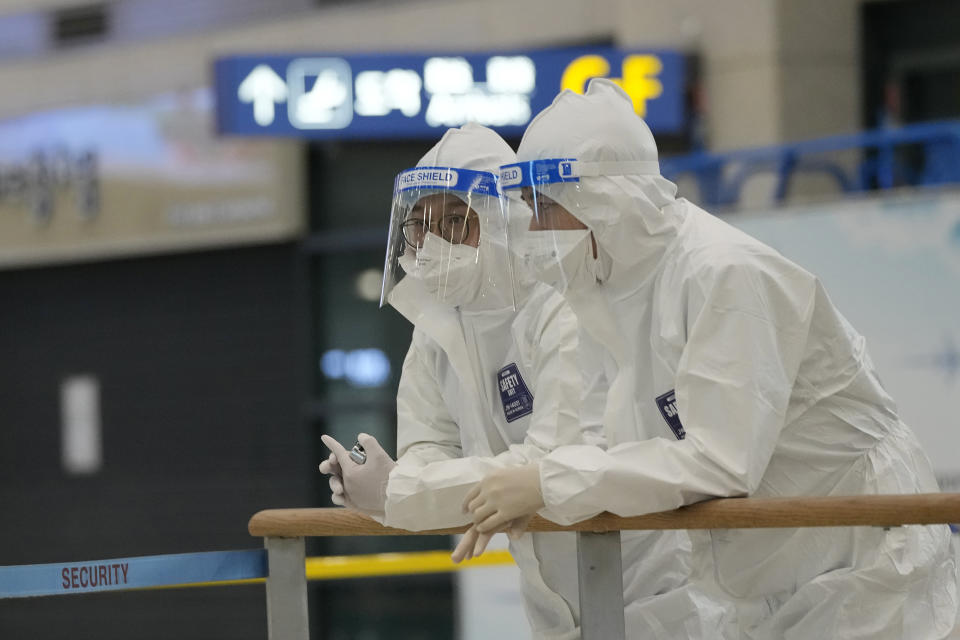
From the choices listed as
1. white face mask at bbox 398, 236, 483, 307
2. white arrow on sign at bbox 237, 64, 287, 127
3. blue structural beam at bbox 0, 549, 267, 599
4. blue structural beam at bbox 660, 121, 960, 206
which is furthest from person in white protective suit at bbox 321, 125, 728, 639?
white arrow on sign at bbox 237, 64, 287, 127

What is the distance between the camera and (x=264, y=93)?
7.31 m

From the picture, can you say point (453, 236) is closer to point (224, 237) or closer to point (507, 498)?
point (507, 498)

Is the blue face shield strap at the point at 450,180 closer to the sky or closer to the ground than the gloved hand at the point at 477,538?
closer to the sky

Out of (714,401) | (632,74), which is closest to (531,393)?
(714,401)

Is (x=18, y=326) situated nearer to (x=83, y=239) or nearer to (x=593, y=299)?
(x=83, y=239)

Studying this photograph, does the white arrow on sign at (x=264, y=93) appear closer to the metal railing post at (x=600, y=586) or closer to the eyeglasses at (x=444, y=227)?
the eyeglasses at (x=444, y=227)

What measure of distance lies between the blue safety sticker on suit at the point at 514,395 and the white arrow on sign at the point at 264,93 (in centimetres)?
493

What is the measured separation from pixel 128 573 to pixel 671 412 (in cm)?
91

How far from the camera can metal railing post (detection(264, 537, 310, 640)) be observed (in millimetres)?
2273

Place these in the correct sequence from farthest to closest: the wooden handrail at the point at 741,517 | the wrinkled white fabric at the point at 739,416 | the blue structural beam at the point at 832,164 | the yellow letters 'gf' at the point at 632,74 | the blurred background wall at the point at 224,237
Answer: the blurred background wall at the point at 224,237 → the yellow letters 'gf' at the point at 632,74 → the blue structural beam at the point at 832,164 → the wrinkled white fabric at the point at 739,416 → the wooden handrail at the point at 741,517

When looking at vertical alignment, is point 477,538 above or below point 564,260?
below

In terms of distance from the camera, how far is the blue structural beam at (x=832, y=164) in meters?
5.29

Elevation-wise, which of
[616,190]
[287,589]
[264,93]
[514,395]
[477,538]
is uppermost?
[264,93]

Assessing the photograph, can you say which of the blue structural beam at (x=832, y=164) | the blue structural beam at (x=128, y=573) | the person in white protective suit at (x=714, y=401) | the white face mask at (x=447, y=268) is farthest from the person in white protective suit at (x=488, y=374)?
the blue structural beam at (x=832, y=164)
